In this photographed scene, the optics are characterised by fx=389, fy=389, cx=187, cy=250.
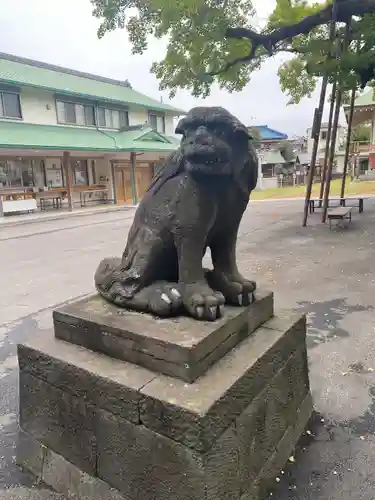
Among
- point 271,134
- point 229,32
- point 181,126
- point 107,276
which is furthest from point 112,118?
point 271,134

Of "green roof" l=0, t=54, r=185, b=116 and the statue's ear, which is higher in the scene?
"green roof" l=0, t=54, r=185, b=116

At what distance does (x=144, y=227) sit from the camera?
1903mm

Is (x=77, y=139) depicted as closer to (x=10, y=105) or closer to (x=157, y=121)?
(x=10, y=105)

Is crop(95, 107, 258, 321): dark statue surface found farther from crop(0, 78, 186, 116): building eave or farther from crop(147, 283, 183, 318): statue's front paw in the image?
crop(0, 78, 186, 116): building eave

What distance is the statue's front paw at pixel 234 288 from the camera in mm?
1895

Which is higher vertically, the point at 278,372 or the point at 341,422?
the point at 278,372

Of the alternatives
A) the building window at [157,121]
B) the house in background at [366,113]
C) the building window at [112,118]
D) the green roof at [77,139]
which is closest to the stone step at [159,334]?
the green roof at [77,139]

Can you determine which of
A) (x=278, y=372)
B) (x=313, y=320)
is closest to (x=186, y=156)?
(x=278, y=372)

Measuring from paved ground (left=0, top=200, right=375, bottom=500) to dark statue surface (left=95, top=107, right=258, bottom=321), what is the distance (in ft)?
2.80

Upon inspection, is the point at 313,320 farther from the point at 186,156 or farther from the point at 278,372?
the point at 186,156

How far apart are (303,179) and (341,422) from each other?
33.5m

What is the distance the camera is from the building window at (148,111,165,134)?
22625mm

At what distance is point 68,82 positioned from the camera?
19125mm

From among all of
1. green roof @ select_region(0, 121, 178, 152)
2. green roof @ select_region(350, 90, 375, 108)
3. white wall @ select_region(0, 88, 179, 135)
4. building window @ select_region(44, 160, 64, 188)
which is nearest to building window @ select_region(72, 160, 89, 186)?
building window @ select_region(44, 160, 64, 188)
